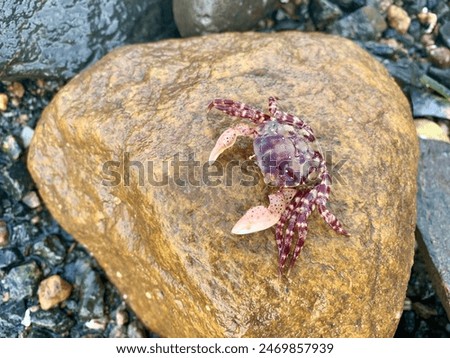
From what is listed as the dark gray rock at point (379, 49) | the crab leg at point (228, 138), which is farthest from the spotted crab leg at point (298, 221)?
the dark gray rock at point (379, 49)

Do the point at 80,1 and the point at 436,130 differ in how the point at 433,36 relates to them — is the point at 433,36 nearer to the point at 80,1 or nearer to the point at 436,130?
the point at 436,130

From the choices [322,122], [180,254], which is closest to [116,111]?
[180,254]

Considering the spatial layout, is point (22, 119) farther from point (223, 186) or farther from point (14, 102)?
A: point (223, 186)

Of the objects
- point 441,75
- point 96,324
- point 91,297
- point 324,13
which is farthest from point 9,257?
point 441,75

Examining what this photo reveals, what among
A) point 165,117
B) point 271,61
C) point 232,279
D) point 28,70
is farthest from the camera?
point 28,70

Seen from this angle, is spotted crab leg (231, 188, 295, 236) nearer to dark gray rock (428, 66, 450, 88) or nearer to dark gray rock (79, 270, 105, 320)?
dark gray rock (79, 270, 105, 320)

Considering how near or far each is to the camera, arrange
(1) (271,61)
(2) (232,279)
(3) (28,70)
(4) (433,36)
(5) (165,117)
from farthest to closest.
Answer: (4) (433,36) → (3) (28,70) → (1) (271,61) → (5) (165,117) → (2) (232,279)
